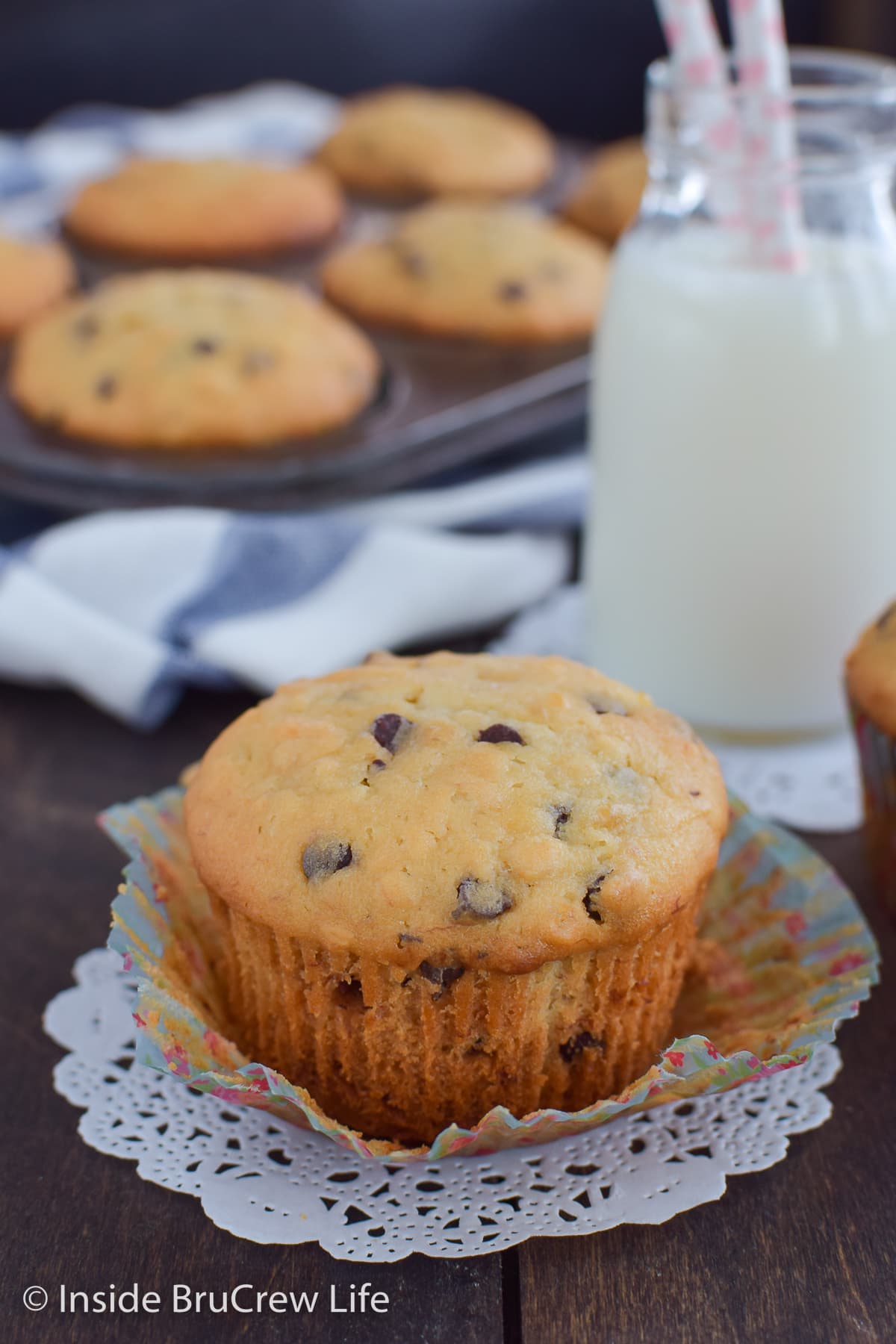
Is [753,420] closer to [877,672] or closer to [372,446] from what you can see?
[877,672]

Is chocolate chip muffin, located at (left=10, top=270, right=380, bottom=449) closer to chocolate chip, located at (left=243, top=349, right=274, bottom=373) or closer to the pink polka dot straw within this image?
chocolate chip, located at (left=243, top=349, right=274, bottom=373)

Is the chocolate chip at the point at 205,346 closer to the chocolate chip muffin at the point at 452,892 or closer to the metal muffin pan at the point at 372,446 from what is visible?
the metal muffin pan at the point at 372,446

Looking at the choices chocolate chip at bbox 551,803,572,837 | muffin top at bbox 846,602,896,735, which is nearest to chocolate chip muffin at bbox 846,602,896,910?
muffin top at bbox 846,602,896,735

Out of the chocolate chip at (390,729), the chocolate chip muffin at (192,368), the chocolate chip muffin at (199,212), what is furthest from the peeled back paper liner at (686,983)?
the chocolate chip muffin at (199,212)

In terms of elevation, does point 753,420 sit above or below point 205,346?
above

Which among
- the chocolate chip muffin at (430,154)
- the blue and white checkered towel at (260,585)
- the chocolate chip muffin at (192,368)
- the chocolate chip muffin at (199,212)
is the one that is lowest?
the chocolate chip muffin at (430,154)

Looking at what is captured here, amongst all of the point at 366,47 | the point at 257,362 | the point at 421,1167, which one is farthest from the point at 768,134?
the point at 366,47
